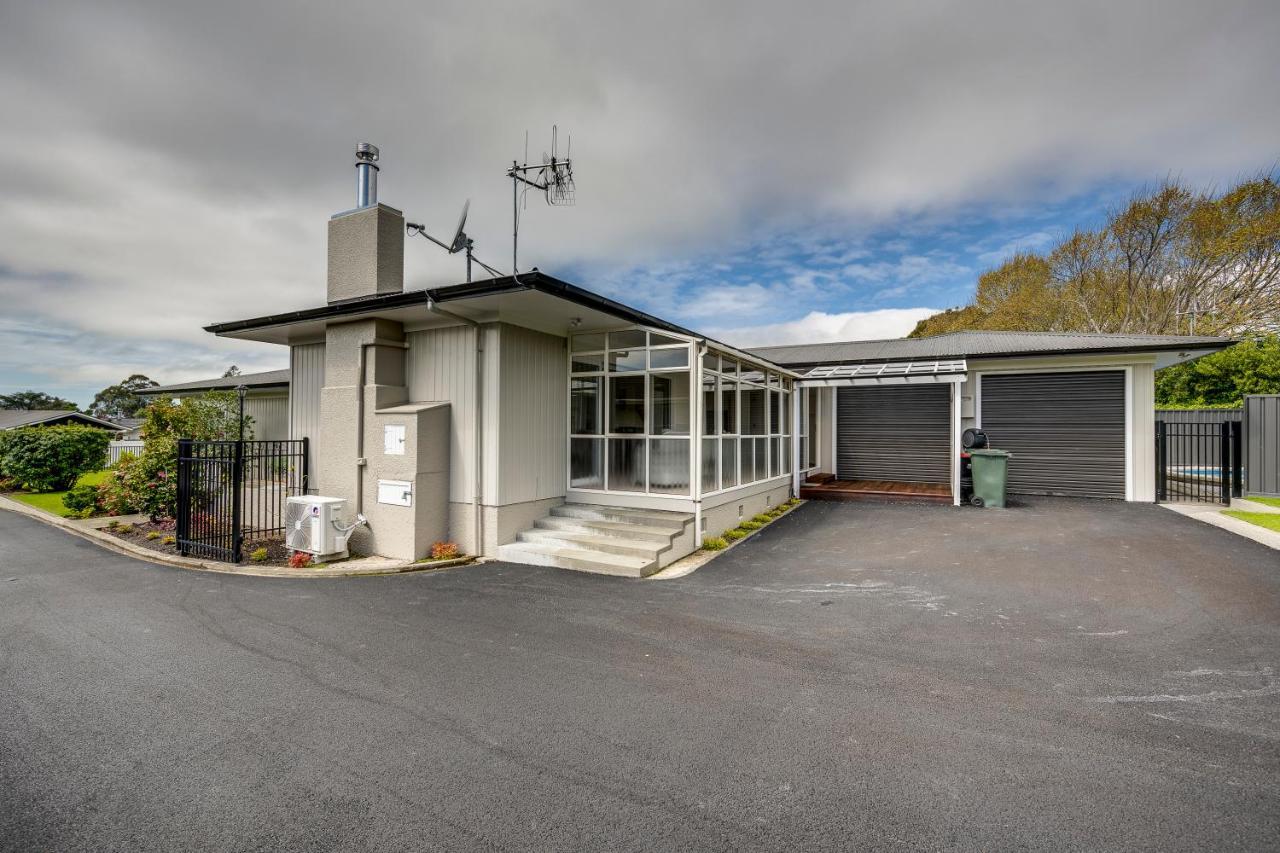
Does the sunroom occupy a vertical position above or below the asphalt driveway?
above

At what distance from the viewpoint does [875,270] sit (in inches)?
874

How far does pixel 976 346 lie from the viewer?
12.8 m

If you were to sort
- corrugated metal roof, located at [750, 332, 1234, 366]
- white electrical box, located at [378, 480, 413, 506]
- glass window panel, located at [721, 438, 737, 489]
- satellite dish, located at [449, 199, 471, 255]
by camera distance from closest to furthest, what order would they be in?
white electrical box, located at [378, 480, 413, 506]
satellite dish, located at [449, 199, 471, 255]
glass window panel, located at [721, 438, 737, 489]
corrugated metal roof, located at [750, 332, 1234, 366]

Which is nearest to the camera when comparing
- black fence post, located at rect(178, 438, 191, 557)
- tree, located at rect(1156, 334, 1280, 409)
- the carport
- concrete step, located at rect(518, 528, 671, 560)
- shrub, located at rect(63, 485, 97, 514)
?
concrete step, located at rect(518, 528, 671, 560)

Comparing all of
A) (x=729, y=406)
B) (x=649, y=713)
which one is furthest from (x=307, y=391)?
(x=649, y=713)

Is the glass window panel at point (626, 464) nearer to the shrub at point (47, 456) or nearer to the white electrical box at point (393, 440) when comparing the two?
the white electrical box at point (393, 440)

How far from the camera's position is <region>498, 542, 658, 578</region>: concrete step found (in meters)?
6.34

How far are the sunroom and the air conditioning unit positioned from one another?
3.15 m

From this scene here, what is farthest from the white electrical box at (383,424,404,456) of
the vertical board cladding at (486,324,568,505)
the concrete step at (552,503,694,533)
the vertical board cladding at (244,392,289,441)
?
the vertical board cladding at (244,392,289,441)

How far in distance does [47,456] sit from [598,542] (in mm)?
16882

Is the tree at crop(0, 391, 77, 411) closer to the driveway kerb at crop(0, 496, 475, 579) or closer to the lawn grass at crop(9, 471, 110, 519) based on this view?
the lawn grass at crop(9, 471, 110, 519)

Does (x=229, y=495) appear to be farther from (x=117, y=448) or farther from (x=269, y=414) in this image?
(x=117, y=448)

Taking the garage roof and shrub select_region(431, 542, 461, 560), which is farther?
the garage roof

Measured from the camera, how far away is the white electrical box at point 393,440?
7.04 metres
